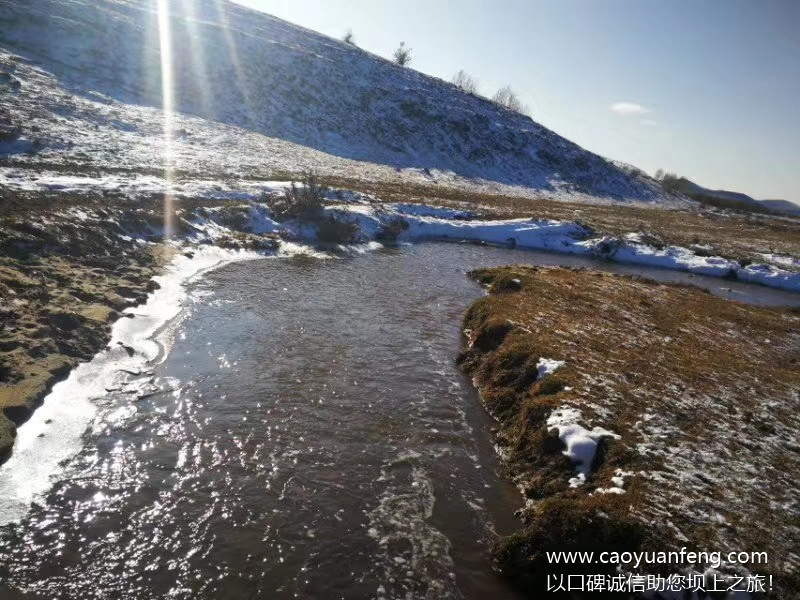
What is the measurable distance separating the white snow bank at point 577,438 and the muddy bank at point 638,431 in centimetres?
3

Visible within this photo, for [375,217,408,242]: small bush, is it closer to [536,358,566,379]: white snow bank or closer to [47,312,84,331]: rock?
[536,358,566,379]: white snow bank

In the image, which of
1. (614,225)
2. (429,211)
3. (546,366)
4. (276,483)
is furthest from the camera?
(614,225)

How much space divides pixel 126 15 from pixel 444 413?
81446 millimetres

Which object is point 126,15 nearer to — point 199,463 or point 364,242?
point 364,242

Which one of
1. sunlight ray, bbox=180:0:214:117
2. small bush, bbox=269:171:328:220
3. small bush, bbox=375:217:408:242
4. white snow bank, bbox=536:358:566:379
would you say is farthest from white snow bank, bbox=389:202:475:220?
sunlight ray, bbox=180:0:214:117

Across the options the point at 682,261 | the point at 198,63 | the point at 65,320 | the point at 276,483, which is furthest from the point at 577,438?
the point at 198,63

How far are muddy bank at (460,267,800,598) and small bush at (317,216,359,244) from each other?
46.5 ft

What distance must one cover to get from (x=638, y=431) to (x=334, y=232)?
79.4 ft

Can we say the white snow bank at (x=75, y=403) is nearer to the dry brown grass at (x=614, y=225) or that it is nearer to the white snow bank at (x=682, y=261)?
the dry brown grass at (x=614, y=225)

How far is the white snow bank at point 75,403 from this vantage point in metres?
8.33

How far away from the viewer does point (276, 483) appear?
9031mm

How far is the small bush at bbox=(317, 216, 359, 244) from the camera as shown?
31.2 metres

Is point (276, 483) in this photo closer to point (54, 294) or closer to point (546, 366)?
point (546, 366)

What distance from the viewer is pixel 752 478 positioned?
361 inches
